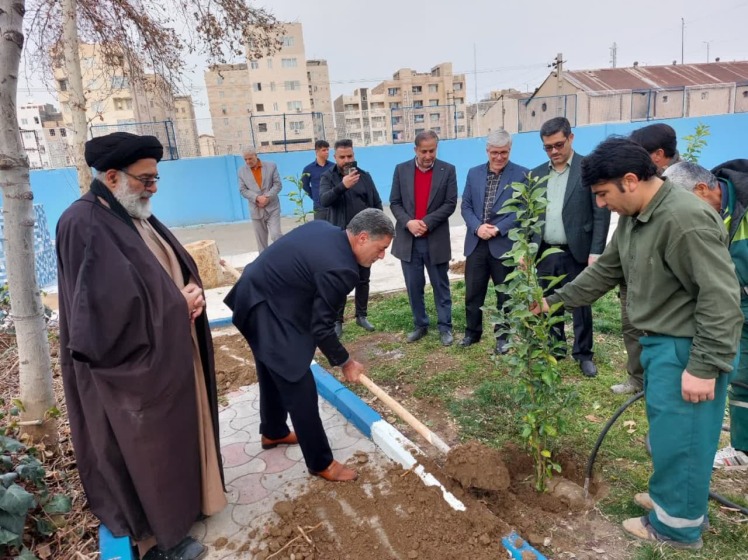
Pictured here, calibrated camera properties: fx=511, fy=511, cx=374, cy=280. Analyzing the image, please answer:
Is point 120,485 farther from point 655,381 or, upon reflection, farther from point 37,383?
point 655,381

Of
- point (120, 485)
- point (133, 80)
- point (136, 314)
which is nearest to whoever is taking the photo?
point (136, 314)

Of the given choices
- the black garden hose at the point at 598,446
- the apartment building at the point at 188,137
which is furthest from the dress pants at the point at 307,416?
the apartment building at the point at 188,137

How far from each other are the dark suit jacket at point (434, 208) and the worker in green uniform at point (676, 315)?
104 inches

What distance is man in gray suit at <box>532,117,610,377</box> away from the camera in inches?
154

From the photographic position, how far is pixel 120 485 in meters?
2.31

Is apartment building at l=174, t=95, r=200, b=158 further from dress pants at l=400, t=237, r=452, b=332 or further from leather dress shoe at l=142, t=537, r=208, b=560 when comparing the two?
leather dress shoe at l=142, t=537, r=208, b=560

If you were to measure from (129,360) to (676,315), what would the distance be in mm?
2313

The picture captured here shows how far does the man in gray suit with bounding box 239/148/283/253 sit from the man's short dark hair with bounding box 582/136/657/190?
6.11 m

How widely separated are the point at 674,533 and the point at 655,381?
698mm

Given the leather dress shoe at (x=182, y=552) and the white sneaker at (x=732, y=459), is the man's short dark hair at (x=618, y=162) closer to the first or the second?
the white sneaker at (x=732, y=459)

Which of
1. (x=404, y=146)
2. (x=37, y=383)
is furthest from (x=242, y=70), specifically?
(x=37, y=383)

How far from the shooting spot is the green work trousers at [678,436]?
211 centimetres

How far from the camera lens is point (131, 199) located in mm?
2346

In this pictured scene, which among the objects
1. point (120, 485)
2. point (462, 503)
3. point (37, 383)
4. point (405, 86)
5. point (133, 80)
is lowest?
point (462, 503)
